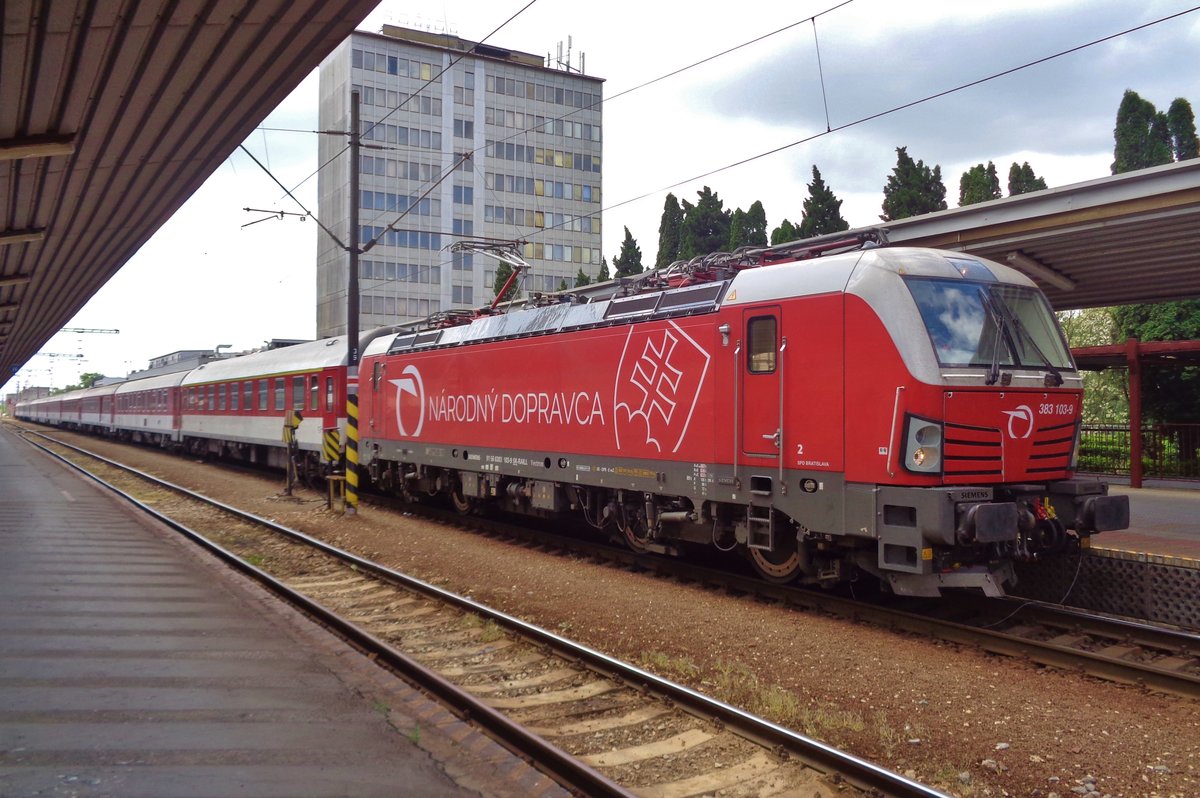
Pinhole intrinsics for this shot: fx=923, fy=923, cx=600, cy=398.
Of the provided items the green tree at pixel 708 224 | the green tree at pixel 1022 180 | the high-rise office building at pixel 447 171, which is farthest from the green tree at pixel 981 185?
the high-rise office building at pixel 447 171

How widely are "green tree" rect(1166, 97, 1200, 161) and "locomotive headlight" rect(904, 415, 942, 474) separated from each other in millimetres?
34953

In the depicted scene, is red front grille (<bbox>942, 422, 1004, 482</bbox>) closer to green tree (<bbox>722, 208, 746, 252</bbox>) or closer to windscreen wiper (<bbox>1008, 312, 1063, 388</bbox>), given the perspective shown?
windscreen wiper (<bbox>1008, 312, 1063, 388</bbox>)

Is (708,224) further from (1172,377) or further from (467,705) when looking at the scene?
(467,705)

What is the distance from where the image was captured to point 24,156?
9.97 m

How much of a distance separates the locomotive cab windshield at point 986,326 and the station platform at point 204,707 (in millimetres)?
5277

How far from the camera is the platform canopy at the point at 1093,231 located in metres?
Result: 11.6

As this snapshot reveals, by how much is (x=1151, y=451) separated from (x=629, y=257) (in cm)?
4066

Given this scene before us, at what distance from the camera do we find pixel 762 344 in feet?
30.5

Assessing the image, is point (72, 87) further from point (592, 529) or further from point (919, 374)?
point (592, 529)

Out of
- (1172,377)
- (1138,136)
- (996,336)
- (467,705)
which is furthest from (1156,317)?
(467,705)

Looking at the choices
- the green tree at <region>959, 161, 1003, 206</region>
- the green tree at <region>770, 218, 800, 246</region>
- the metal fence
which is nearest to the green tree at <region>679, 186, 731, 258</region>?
the green tree at <region>770, 218, 800, 246</region>

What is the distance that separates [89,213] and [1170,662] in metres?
15.3

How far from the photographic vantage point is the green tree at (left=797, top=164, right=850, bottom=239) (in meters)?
45.1

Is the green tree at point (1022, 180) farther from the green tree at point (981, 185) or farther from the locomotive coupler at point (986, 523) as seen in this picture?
the locomotive coupler at point (986, 523)
